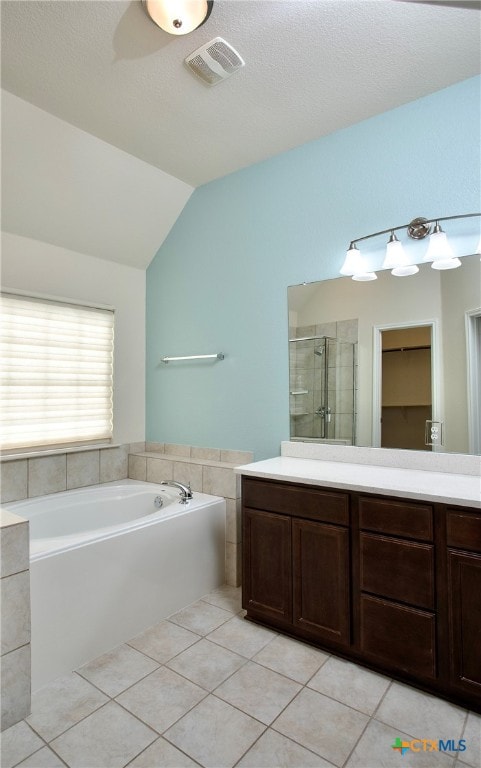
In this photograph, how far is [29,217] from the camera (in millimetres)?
2658

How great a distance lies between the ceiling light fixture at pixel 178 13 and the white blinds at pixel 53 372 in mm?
1758

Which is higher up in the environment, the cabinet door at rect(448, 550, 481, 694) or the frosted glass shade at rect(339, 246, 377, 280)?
the frosted glass shade at rect(339, 246, 377, 280)

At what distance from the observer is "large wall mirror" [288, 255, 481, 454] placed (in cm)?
205

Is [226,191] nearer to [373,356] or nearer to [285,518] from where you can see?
[373,356]

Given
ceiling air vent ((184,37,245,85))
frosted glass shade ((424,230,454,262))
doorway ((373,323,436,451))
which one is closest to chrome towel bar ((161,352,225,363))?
doorway ((373,323,436,451))

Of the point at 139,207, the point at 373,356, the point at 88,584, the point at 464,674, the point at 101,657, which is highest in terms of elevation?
the point at 139,207

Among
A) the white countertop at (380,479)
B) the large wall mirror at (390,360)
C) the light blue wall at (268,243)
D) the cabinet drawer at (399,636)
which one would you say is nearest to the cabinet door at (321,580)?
the cabinet drawer at (399,636)

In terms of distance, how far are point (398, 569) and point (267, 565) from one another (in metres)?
0.68

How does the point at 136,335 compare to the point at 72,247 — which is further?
the point at 136,335

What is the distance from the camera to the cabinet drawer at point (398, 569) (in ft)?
5.41

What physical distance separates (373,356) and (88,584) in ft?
6.14

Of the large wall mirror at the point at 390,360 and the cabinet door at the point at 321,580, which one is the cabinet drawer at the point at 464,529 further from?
the large wall mirror at the point at 390,360

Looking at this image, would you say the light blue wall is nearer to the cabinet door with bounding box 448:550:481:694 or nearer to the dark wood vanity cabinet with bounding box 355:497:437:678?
the dark wood vanity cabinet with bounding box 355:497:437:678

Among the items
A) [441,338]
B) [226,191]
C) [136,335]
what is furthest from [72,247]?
[441,338]
